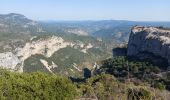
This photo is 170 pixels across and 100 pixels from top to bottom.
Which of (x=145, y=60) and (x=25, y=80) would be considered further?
(x=145, y=60)

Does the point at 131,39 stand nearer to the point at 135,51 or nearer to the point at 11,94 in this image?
the point at 135,51

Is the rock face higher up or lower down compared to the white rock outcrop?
higher up

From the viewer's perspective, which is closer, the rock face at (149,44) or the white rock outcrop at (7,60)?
the rock face at (149,44)

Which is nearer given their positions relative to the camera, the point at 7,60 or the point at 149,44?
the point at 149,44

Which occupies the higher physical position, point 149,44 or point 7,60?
point 149,44

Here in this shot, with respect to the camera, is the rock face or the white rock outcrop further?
the white rock outcrop

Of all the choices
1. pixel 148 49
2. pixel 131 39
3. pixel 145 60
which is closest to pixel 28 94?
pixel 145 60

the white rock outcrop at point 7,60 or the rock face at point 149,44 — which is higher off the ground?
the rock face at point 149,44

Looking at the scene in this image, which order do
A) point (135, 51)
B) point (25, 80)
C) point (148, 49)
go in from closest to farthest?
point (25, 80), point (148, 49), point (135, 51)
